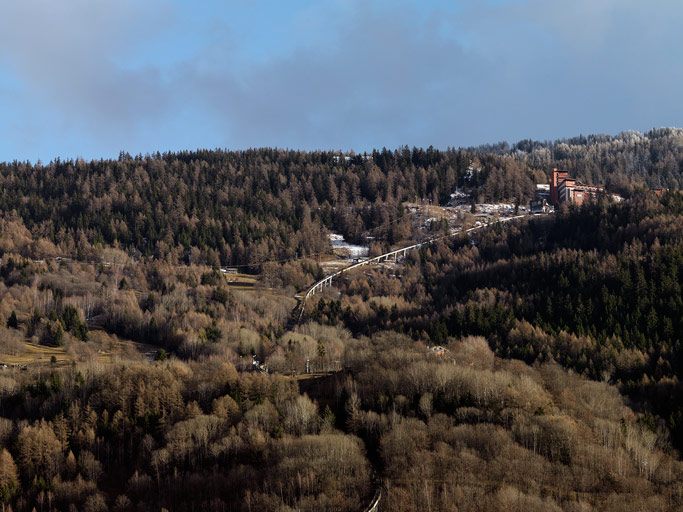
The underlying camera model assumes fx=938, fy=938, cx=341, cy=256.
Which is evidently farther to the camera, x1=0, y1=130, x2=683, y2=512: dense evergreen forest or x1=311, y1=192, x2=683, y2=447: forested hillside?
x1=311, y1=192, x2=683, y2=447: forested hillside

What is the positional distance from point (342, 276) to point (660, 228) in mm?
66561

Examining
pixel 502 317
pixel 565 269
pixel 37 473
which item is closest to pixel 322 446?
pixel 37 473

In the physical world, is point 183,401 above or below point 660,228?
below

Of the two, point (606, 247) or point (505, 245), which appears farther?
point (505, 245)

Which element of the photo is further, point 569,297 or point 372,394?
point 569,297

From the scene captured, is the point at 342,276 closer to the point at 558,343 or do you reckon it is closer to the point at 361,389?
the point at 558,343

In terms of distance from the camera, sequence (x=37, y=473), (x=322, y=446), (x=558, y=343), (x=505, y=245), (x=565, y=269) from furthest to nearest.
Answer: (x=505, y=245) → (x=565, y=269) → (x=558, y=343) → (x=37, y=473) → (x=322, y=446)

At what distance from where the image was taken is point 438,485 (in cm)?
7862

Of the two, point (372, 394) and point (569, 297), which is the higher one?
point (569, 297)

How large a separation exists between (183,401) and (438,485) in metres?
35.7

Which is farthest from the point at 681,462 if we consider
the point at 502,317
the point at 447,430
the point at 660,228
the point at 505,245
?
the point at 505,245

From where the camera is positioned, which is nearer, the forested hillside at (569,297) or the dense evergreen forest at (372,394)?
the dense evergreen forest at (372,394)

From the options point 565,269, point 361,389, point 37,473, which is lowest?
point 37,473

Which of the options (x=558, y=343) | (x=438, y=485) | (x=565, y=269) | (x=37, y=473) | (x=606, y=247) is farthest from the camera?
(x=606, y=247)
